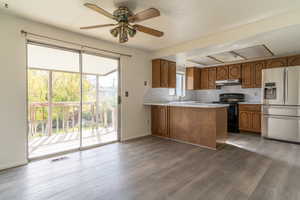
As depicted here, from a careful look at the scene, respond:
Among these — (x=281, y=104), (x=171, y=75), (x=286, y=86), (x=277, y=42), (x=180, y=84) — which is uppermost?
(x=277, y=42)

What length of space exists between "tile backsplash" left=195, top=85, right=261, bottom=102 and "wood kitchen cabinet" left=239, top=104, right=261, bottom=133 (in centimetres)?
66

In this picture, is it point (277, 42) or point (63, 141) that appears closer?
point (277, 42)

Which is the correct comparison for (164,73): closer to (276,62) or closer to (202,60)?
(202,60)

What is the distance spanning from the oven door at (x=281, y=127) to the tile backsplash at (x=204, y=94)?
1191mm

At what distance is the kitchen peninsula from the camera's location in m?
3.43

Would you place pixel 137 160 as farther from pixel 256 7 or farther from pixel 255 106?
pixel 255 106

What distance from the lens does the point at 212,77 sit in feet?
19.1

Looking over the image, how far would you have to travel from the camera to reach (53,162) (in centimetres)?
273

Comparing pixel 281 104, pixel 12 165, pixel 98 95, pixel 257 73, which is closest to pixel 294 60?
pixel 257 73

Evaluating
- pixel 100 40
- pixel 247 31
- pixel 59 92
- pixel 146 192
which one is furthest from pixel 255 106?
pixel 59 92

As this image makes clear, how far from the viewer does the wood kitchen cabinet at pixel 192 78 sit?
5954 millimetres

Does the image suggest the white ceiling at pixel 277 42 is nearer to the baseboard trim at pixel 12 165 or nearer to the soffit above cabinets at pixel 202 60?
the soffit above cabinets at pixel 202 60

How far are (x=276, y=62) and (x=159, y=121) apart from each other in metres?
3.67

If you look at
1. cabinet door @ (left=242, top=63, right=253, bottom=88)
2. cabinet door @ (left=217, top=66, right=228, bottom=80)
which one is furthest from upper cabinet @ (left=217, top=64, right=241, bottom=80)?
cabinet door @ (left=242, top=63, right=253, bottom=88)
